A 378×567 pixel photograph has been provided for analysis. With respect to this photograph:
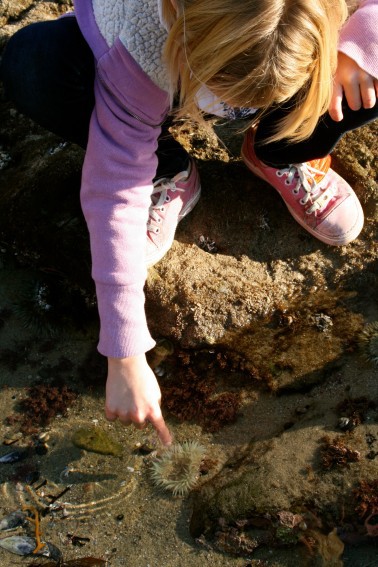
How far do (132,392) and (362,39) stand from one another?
198 cm

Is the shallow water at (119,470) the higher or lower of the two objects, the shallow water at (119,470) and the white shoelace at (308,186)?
the lower

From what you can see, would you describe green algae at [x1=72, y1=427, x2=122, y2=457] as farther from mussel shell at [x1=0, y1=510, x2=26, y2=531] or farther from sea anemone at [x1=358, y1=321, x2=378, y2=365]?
sea anemone at [x1=358, y1=321, x2=378, y2=365]

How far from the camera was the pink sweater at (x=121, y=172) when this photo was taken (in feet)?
9.47

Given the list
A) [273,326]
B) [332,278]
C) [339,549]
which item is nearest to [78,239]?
[273,326]

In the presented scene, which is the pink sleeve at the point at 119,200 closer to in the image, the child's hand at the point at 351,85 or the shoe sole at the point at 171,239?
the shoe sole at the point at 171,239

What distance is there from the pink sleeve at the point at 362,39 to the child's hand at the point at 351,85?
0.03 metres

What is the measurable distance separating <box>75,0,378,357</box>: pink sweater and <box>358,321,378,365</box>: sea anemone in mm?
1493

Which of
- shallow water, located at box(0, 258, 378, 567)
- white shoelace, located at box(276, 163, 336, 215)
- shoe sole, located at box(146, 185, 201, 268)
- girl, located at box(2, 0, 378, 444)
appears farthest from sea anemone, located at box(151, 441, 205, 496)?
white shoelace, located at box(276, 163, 336, 215)

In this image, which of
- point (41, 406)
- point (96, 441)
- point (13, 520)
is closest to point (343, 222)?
point (96, 441)

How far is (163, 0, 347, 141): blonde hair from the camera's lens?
216 cm

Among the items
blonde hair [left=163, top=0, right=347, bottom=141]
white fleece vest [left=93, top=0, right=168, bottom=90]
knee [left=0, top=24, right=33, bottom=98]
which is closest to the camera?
blonde hair [left=163, top=0, right=347, bottom=141]

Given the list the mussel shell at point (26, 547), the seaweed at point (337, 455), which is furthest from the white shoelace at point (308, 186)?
the mussel shell at point (26, 547)

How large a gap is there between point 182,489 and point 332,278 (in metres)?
1.57

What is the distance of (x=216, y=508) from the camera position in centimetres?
349
